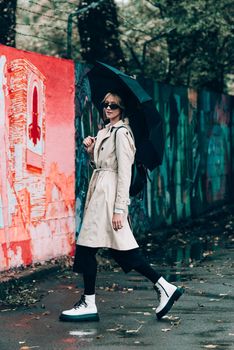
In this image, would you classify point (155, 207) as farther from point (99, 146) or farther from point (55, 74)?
point (99, 146)

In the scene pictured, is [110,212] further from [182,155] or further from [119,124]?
[182,155]

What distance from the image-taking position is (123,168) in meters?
8.37

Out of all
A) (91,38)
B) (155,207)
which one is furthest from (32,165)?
(91,38)

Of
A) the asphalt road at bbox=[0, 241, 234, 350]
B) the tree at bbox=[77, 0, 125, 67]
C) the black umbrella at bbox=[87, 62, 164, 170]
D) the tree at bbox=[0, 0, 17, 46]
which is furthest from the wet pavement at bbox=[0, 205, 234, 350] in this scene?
the tree at bbox=[77, 0, 125, 67]

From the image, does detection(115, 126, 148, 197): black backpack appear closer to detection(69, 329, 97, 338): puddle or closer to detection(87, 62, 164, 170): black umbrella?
detection(87, 62, 164, 170): black umbrella

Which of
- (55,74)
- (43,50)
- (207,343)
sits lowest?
(207,343)

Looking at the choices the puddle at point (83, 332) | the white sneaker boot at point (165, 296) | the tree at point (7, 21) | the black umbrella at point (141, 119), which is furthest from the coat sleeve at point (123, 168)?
the tree at point (7, 21)

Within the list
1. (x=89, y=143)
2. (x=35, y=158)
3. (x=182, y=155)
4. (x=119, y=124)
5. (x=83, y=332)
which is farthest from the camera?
(x=182, y=155)

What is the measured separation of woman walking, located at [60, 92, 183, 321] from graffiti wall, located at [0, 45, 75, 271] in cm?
235

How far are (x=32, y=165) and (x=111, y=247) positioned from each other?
3150 mm

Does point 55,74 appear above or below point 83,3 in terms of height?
below

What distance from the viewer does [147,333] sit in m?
7.92

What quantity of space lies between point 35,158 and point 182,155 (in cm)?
653

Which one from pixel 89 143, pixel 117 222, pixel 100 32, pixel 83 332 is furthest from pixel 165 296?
pixel 100 32
